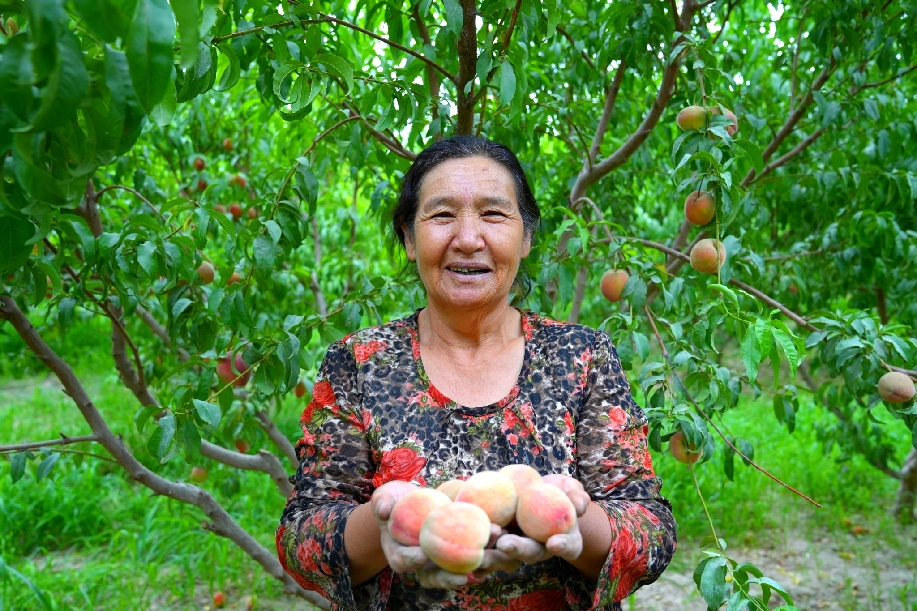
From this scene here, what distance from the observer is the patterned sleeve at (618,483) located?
48.8 inches

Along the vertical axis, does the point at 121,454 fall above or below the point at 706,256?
below

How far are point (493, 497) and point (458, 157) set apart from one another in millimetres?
733

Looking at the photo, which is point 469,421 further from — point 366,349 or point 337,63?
point 337,63

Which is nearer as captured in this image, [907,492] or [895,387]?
[895,387]

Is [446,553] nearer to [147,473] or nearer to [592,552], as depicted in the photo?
[592,552]

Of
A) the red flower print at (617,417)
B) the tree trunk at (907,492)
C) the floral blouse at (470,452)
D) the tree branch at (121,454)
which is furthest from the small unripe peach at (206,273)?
the tree trunk at (907,492)

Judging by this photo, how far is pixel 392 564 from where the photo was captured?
1019 mm

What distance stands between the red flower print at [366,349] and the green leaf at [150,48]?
0.86 m

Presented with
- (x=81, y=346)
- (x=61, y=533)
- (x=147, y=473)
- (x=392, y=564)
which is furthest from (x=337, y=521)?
(x=81, y=346)

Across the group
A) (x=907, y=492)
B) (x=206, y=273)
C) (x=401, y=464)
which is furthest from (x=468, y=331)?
(x=907, y=492)

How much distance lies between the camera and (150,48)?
2.20 feet

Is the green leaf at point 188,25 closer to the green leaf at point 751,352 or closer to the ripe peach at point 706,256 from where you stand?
the green leaf at point 751,352

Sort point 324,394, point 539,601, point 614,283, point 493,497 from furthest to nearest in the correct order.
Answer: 1. point 614,283
2. point 324,394
3. point 539,601
4. point 493,497

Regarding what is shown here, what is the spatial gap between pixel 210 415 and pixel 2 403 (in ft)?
21.7
